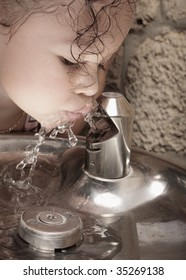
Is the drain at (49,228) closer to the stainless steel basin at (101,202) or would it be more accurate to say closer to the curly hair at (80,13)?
the stainless steel basin at (101,202)

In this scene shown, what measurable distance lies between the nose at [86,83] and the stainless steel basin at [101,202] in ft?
0.39

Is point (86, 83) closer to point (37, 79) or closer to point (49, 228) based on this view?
point (37, 79)

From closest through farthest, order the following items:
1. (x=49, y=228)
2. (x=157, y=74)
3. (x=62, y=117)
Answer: (x=49, y=228) → (x=62, y=117) → (x=157, y=74)

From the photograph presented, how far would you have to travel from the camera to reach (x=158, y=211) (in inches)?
31.7

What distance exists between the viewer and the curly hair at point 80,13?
80 centimetres

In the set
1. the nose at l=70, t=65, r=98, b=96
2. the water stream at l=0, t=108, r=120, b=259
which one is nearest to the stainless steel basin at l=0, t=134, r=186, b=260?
the water stream at l=0, t=108, r=120, b=259

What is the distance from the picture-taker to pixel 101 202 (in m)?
0.82

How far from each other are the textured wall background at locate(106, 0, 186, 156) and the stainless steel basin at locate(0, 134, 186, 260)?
16 centimetres

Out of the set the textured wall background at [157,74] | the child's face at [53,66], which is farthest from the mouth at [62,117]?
the textured wall background at [157,74]

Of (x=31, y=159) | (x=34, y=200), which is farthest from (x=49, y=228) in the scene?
(x=31, y=159)

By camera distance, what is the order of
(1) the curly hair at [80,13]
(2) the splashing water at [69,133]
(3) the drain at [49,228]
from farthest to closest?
(2) the splashing water at [69,133], (1) the curly hair at [80,13], (3) the drain at [49,228]

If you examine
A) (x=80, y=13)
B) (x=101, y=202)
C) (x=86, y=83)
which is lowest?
(x=101, y=202)

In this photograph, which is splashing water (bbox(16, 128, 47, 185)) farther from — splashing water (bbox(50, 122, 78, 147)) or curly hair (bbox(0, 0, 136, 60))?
curly hair (bbox(0, 0, 136, 60))
